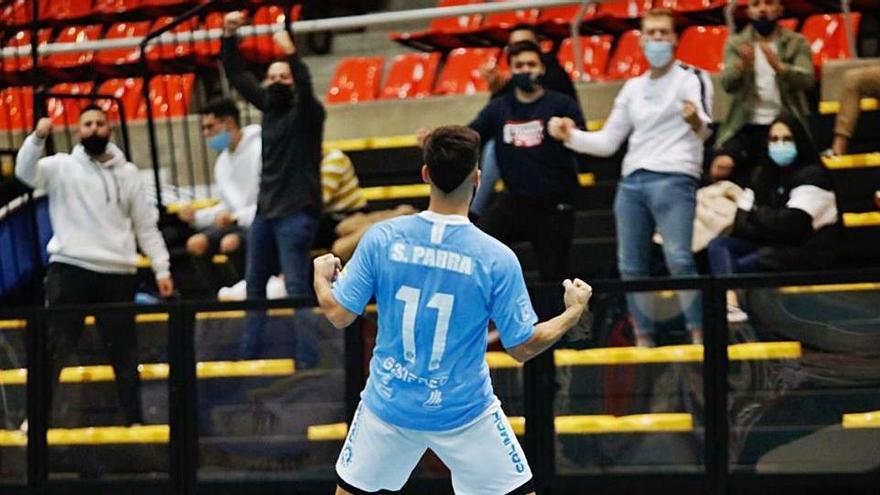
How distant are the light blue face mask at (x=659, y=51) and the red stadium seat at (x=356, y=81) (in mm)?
4653

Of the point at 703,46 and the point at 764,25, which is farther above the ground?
the point at 764,25

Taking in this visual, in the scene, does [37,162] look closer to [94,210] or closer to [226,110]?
[94,210]

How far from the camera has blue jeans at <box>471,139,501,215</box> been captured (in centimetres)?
933

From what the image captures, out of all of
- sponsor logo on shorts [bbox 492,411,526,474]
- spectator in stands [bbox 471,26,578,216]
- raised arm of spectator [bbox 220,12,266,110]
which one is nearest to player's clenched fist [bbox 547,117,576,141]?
spectator in stands [bbox 471,26,578,216]

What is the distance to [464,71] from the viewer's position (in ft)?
41.9

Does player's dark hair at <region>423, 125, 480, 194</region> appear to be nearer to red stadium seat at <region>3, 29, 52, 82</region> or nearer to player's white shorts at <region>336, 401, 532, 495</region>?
player's white shorts at <region>336, 401, 532, 495</region>

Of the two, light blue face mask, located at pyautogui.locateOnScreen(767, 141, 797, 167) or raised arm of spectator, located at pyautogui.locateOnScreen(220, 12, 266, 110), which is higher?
raised arm of spectator, located at pyautogui.locateOnScreen(220, 12, 266, 110)

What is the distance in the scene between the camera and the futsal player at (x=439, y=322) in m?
5.39

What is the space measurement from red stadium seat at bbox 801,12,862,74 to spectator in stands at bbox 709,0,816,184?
218cm

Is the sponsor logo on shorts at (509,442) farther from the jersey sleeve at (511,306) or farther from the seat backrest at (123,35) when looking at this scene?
the seat backrest at (123,35)

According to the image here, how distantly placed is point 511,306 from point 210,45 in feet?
30.1

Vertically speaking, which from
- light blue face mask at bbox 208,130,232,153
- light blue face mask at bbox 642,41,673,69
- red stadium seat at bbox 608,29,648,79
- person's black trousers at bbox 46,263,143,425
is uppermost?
light blue face mask at bbox 642,41,673,69

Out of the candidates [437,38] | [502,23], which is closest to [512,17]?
[502,23]

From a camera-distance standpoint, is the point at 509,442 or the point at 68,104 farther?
the point at 68,104
